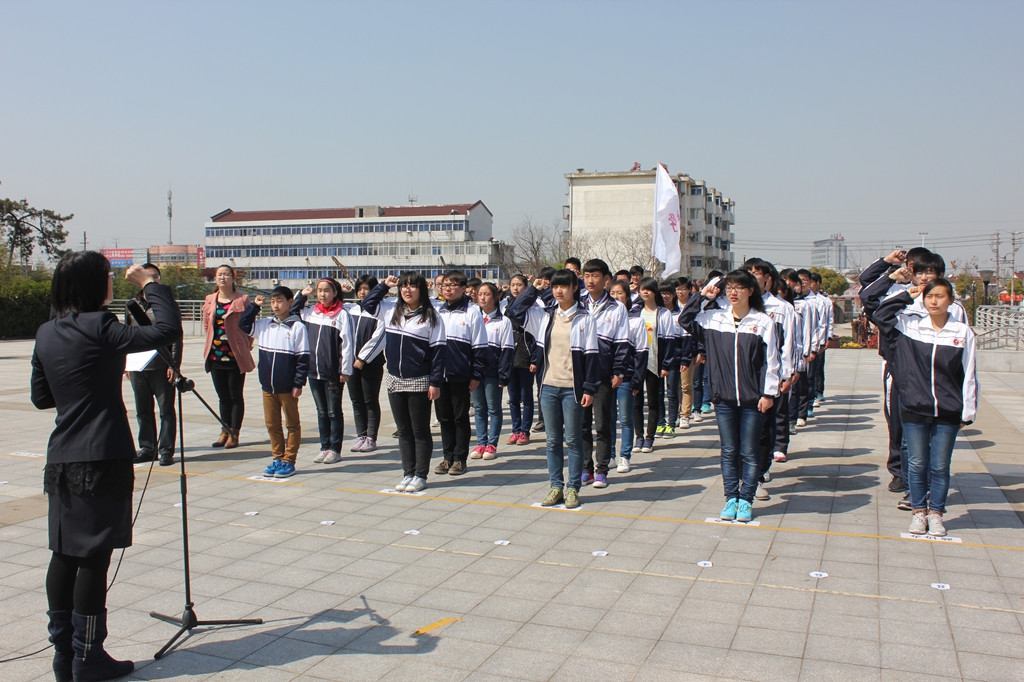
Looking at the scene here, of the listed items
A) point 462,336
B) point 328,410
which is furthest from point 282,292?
point 462,336

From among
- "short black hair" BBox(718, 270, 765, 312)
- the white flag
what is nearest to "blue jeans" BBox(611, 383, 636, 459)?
"short black hair" BBox(718, 270, 765, 312)

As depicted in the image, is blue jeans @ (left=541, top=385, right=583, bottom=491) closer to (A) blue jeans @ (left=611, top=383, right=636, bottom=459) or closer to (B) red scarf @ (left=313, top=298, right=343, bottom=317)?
(A) blue jeans @ (left=611, top=383, right=636, bottom=459)

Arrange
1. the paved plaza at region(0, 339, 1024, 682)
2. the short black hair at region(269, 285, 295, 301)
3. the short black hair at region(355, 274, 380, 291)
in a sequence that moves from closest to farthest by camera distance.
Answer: the paved plaza at region(0, 339, 1024, 682) < the short black hair at region(269, 285, 295, 301) < the short black hair at region(355, 274, 380, 291)

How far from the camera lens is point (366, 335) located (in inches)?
359

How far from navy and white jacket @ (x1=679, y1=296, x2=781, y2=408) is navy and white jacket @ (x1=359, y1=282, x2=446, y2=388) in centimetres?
238

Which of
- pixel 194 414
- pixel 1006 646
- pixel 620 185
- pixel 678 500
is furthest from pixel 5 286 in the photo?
pixel 620 185

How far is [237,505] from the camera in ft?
22.9

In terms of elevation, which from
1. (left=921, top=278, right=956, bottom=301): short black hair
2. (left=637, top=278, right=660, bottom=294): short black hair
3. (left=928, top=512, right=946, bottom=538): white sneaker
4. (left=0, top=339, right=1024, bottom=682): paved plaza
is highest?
(left=637, top=278, right=660, bottom=294): short black hair

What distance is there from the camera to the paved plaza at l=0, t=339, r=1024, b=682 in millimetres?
3971

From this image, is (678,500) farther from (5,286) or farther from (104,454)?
(5,286)

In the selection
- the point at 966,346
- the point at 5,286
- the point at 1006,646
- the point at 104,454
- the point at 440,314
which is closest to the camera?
the point at 104,454

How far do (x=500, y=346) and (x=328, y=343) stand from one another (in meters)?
1.90

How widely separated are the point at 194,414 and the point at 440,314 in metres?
6.20

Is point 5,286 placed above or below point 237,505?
above
